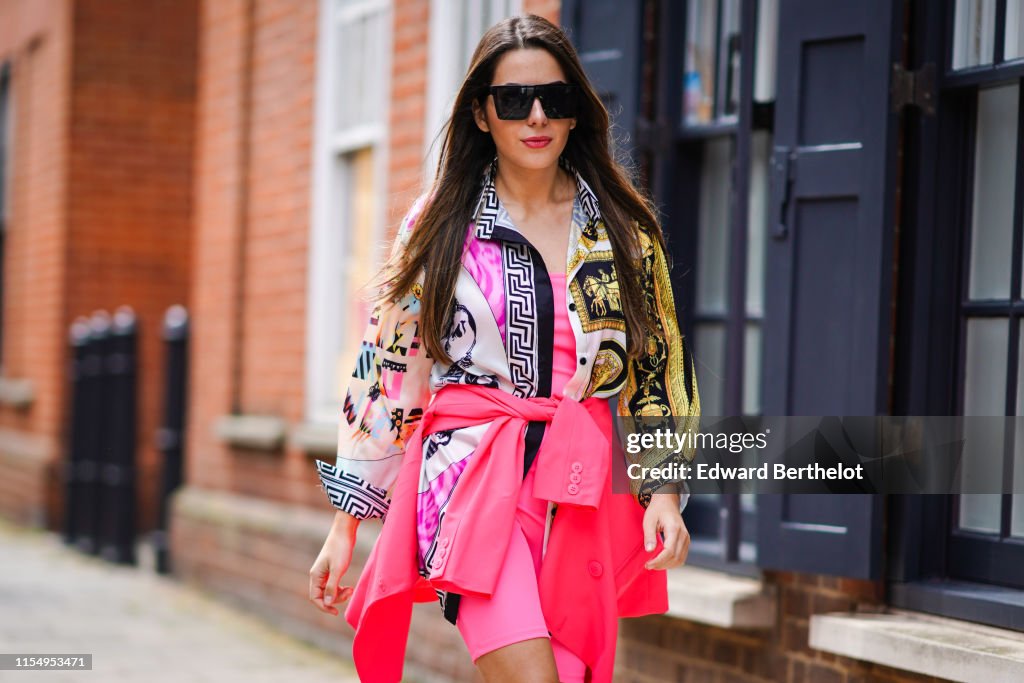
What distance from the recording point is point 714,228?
5.50 metres

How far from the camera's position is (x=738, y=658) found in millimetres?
4777

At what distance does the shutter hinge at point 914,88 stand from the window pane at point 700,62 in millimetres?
1256

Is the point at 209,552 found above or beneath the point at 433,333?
beneath

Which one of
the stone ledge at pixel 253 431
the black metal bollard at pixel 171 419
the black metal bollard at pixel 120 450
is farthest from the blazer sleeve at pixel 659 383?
the black metal bollard at pixel 120 450

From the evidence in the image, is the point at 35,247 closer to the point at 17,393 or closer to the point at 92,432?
the point at 17,393

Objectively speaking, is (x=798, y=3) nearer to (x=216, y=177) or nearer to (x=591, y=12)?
(x=591, y=12)

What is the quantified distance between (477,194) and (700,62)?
2325 mm

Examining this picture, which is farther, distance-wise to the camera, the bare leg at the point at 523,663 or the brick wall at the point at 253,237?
the brick wall at the point at 253,237

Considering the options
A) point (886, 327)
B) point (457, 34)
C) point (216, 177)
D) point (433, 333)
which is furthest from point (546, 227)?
point (216, 177)

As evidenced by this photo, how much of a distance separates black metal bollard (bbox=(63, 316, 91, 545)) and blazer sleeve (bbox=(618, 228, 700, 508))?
867 centimetres

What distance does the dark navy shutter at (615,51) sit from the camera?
17.5ft

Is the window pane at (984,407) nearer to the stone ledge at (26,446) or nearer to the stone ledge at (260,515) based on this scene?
the stone ledge at (260,515)

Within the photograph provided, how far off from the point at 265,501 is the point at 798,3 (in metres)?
5.05

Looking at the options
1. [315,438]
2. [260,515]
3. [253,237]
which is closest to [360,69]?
[253,237]
